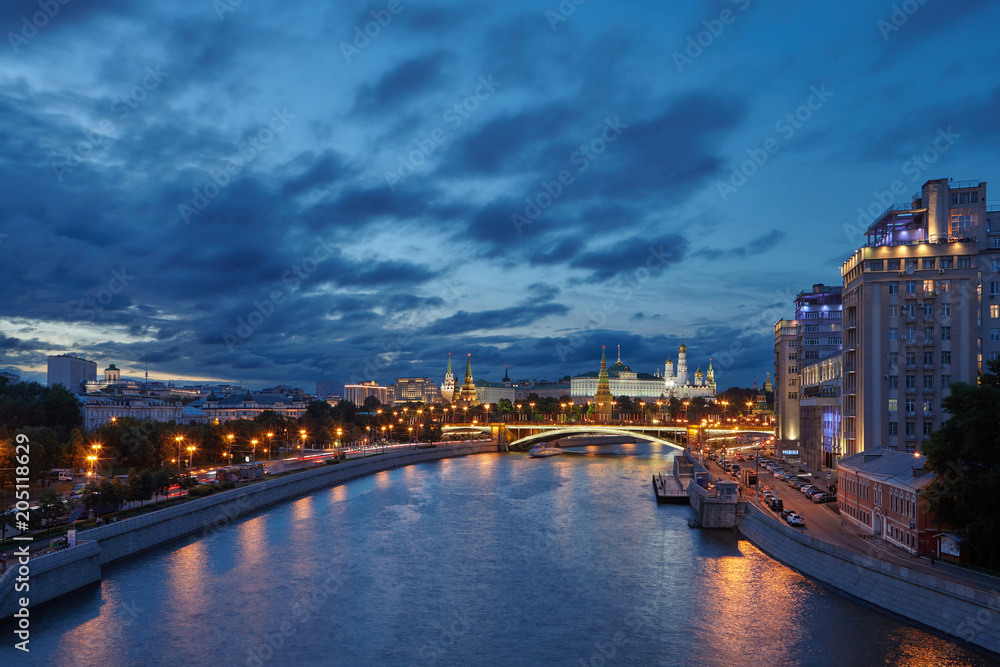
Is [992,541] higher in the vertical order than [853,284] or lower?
lower

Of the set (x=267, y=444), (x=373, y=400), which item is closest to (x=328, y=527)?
(x=267, y=444)

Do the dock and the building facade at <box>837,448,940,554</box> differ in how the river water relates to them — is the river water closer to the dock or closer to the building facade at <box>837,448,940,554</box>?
the building facade at <box>837,448,940,554</box>

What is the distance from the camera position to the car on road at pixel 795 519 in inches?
1334

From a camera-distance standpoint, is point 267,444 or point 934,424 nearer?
point 934,424

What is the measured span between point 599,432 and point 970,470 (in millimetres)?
72446

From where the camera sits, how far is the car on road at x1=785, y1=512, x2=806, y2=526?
111 ft

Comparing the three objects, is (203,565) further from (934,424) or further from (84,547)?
(934,424)

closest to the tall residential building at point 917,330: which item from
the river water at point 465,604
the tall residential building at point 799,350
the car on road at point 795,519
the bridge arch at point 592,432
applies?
the car on road at point 795,519

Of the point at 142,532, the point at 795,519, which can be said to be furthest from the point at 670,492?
the point at 142,532

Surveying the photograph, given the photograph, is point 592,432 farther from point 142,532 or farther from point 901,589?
point 901,589

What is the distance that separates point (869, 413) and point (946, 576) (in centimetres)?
2280

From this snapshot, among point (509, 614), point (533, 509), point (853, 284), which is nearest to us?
point (509, 614)

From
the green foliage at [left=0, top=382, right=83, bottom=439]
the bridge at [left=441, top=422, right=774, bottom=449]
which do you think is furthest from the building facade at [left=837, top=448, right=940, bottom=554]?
the green foliage at [left=0, top=382, right=83, bottom=439]

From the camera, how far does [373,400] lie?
166 m
